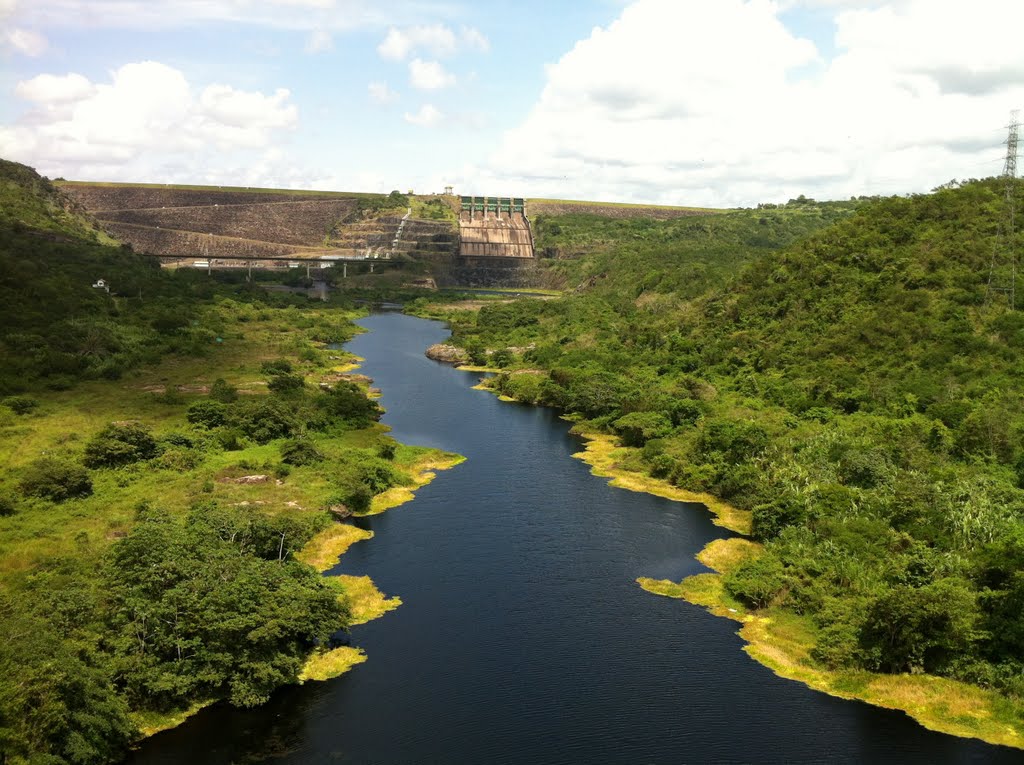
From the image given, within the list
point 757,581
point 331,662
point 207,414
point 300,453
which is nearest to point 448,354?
point 207,414

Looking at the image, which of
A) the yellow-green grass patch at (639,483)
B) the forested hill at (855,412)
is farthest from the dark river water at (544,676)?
the forested hill at (855,412)

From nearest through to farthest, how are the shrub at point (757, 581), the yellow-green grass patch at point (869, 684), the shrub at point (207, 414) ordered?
the yellow-green grass patch at point (869, 684), the shrub at point (757, 581), the shrub at point (207, 414)

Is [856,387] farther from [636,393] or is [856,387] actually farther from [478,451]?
[478,451]

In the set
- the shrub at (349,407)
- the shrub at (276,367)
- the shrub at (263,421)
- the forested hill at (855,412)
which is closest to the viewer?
the forested hill at (855,412)

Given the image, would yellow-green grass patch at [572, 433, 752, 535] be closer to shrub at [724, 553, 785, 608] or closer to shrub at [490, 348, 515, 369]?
shrub at [724, 553, 785, 608]

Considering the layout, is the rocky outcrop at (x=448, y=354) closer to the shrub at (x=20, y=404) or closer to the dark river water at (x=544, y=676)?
the shrub at (x=20, y=404)

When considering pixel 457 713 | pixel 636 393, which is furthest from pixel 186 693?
pixel 636 393
